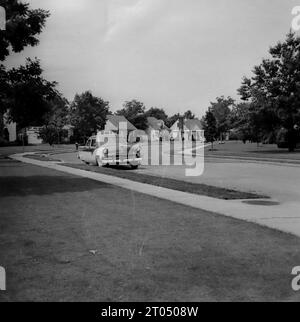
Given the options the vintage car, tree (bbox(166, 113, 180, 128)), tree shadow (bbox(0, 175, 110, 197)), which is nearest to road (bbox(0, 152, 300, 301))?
tree shadow (bbox(0, 175, 110, 197))

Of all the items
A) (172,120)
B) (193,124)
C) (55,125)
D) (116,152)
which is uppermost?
(172,120)

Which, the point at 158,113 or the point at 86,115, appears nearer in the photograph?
the point at 86,115

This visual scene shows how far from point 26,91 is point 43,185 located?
3435mm

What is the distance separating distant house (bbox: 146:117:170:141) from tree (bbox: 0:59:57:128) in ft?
386

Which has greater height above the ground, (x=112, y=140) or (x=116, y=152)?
(x=112, y=140)

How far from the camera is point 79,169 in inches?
869

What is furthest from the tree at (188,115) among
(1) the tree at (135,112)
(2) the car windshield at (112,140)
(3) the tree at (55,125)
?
(2) the car windshield at (112,140)

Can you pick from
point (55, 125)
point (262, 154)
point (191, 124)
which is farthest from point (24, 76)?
point (191, 124)

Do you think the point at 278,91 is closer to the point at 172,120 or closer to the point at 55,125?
the point at 55,125

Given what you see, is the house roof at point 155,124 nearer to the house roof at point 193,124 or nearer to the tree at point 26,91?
the house roof at point 193,124

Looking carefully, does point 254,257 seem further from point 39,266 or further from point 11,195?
point 11,195

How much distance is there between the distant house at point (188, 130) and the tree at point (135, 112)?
74.9 ft

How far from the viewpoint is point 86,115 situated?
301 feet

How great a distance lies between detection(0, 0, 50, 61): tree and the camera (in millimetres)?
15094
